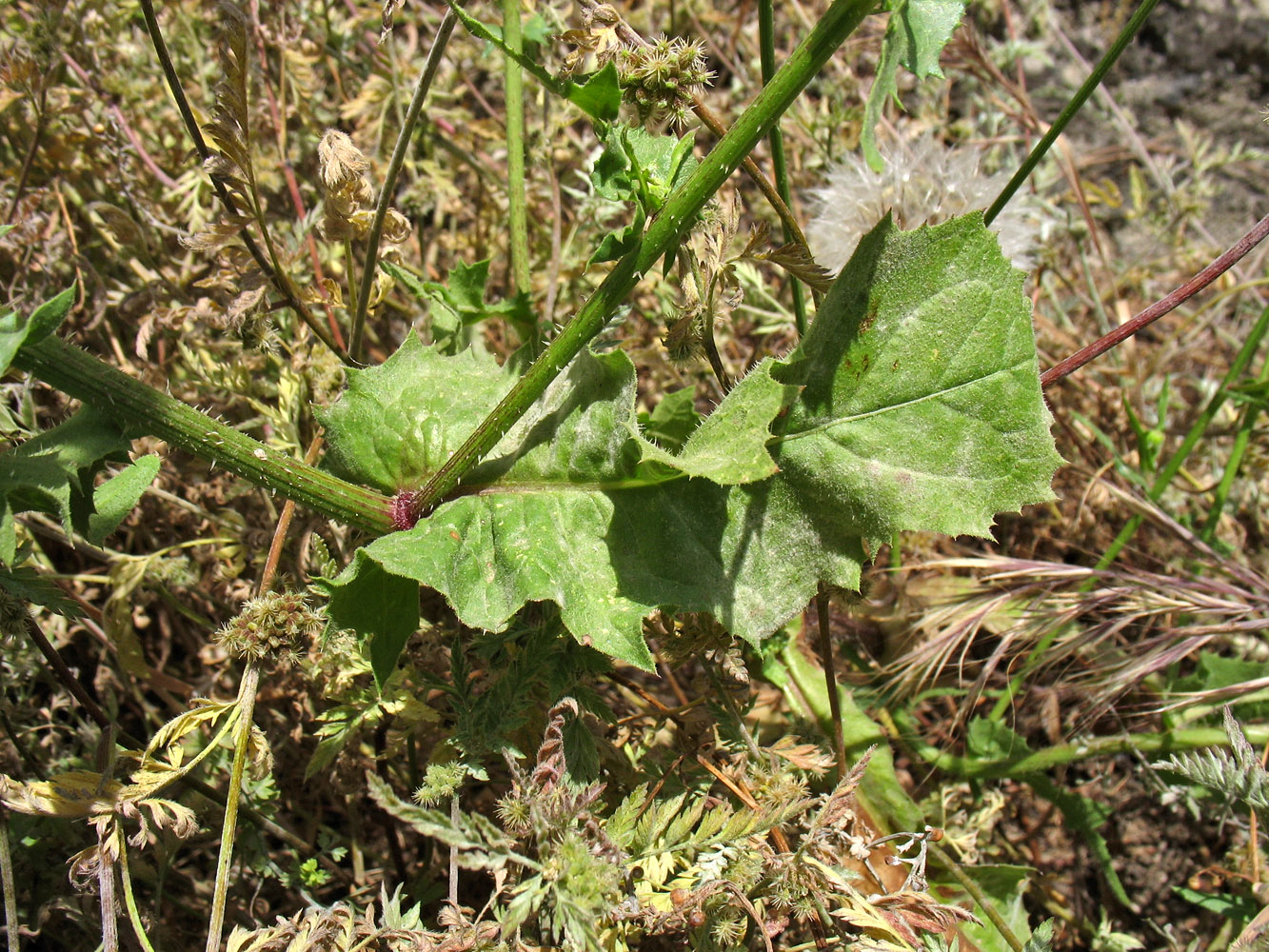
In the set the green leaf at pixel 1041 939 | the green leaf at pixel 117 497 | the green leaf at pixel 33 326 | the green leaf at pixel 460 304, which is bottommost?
the green leaf at pixel 117 497

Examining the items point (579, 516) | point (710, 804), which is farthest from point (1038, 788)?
point (579, 516)

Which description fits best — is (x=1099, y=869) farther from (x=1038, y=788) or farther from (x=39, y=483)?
(x=39, y=483)

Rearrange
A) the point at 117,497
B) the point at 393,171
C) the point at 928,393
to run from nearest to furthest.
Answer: the point at 117,497, the point at 928,393, the point at 393,171

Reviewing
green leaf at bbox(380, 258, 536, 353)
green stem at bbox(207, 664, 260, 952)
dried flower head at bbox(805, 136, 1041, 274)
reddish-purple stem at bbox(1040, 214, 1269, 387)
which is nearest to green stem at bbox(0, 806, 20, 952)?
green stem at bbox(207, 664, 260, 952)

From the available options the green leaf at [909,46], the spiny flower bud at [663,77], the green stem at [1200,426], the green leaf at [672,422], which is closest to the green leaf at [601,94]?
the spiny flower bud at [663,77]

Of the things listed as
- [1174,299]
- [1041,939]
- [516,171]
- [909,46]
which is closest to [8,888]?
[516,171]

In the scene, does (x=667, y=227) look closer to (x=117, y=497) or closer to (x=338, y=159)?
(x=338, y=159)

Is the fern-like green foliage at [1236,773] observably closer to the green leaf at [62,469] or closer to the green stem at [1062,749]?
the green stem at [1062,749]
